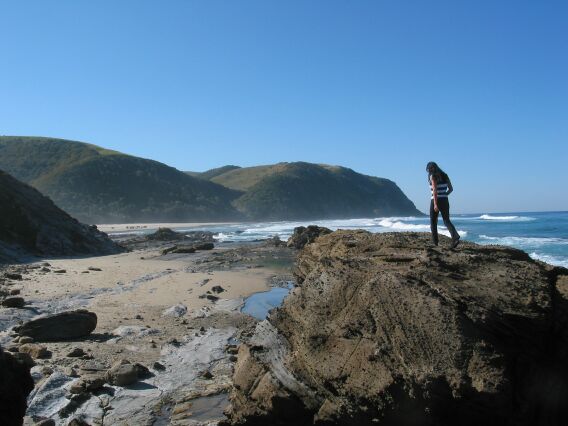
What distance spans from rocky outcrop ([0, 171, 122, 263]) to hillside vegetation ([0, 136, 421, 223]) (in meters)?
60.5

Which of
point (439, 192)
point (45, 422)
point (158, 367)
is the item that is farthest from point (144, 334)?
point (439, 192)

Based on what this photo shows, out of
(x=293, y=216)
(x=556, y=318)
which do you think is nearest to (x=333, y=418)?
(x=556, y=318)

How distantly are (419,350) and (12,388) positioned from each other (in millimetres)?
3904

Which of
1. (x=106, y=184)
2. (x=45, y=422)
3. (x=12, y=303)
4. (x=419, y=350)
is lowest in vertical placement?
(x=45, y=422)

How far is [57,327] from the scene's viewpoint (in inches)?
341

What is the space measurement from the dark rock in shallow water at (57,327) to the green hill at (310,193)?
105 metres

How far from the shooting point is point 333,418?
480 centimetres

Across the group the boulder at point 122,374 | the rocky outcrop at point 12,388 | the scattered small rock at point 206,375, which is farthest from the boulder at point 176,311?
the rocky outcrop at point 12,388

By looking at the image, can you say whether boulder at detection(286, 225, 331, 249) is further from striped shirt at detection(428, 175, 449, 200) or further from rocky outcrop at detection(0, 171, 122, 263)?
striped shirt at detection(428, 175, 449, 200)

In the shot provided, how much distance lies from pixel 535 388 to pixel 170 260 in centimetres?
2226

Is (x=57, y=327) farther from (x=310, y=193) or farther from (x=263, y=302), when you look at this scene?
(x=310, y=193)

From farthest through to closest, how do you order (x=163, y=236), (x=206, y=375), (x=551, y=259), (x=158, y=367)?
(x=163, y=236) < (x=551, y=259) < (x=158, y=367) < (x=206, y=375)

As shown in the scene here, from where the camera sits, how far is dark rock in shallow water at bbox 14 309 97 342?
→ 8.51m

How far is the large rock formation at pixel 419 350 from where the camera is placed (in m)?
4.41
